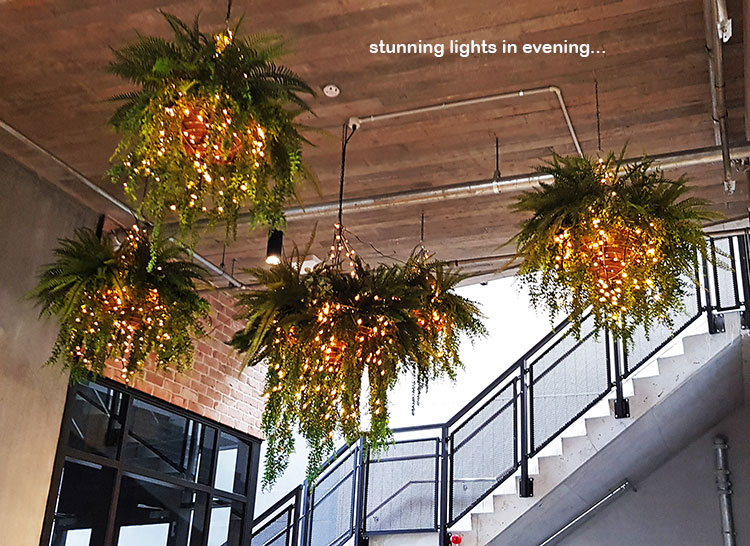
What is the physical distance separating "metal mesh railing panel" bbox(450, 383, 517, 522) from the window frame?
6.53 feet

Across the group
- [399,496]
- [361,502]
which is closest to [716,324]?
[399,496]

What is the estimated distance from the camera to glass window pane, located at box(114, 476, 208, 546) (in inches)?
261

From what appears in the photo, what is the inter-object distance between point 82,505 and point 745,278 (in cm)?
577

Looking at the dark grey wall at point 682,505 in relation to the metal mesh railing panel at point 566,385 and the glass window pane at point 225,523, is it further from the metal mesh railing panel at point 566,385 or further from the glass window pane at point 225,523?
the glass window pane at point 225,523

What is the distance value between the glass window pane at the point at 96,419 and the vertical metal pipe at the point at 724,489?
565cm

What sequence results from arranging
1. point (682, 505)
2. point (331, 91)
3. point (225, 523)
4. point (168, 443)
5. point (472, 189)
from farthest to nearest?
point (682, 505) → point (225, 523) → point (168, 443) → point (472, 189) → point (331, 91)

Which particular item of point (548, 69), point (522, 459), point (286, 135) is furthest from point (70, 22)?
point (522, 459)

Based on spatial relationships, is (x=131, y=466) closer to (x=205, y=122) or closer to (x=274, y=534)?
(x=274, y=534)

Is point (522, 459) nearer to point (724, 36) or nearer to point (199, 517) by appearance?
point (199, 517)

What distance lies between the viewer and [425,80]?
15.4 ft

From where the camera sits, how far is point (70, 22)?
13.9ft

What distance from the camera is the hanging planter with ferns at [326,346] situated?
12.8 feet

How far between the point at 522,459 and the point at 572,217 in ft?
13.2

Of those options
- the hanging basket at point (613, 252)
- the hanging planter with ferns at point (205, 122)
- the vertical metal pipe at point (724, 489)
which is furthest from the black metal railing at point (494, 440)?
the hanging planter with ferns at point (205, 122)
